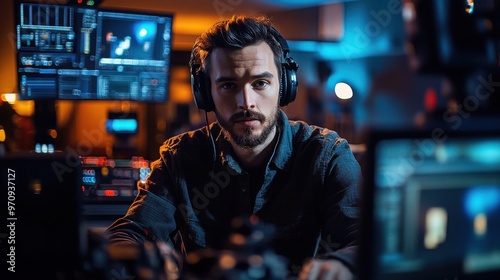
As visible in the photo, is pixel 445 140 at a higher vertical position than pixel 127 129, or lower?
higher

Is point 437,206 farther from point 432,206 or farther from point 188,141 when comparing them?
point 188,141

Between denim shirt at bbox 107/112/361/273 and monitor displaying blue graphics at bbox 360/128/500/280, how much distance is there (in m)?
0.60

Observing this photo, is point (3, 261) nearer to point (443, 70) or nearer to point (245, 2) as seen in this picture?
point (443, 70)

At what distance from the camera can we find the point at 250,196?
190cm

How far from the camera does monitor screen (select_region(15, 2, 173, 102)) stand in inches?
122

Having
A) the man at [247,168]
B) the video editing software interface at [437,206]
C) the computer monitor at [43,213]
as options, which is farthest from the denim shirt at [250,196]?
the computer monitor at [43,213]

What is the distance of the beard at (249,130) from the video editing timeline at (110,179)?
1.24 meters

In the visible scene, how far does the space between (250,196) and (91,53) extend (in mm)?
1699

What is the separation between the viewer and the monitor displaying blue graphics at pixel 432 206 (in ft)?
3.21

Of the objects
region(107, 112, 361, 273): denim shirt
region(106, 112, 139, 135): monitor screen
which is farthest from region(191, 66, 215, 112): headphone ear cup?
region(106, 112, 139, 135): monitor screen

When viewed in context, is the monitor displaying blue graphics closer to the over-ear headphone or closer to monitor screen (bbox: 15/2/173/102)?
the over-ear headphone

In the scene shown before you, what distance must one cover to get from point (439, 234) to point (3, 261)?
0.71 meters

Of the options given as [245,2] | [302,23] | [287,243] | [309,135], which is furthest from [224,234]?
[302,23]

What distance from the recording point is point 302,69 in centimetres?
647
